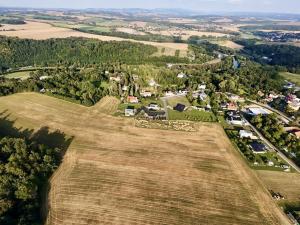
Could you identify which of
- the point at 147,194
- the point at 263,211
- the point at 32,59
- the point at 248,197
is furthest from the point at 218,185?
the point at 32,59

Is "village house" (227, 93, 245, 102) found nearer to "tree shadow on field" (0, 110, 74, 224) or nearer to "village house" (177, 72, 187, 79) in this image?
"village house" (177, 72, 187, 79)

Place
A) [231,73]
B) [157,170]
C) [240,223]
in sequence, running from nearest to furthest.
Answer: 1. [240,223]
2. [157,170]
3. [231,73]

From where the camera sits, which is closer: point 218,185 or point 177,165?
point 218,185

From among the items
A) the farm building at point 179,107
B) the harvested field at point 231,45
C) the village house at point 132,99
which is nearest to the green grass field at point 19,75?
the village house at point 132,99

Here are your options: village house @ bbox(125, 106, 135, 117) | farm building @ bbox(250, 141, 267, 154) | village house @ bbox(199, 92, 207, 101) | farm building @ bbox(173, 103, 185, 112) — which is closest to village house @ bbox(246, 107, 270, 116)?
village house @ bbox(199, 92, 207, 101)

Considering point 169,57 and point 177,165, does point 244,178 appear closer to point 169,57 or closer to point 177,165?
point 177,165

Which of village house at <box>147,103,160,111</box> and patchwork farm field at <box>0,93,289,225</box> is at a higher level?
patchwork farm field at <box>0,93,289,225</box>

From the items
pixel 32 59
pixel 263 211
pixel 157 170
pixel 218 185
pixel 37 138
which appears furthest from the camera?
pixel 32 59

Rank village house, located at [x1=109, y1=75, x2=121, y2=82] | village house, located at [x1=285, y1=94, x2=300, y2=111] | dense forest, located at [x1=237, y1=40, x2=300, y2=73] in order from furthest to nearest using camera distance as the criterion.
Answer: dense forest, located at [x1=237, y1=40, x2=300, y2=73] → village house, located at [x1=109, y1=75, x2=121, y2=82] → village house, located at [x1=285, y1=94, x2=300, y2=111]
